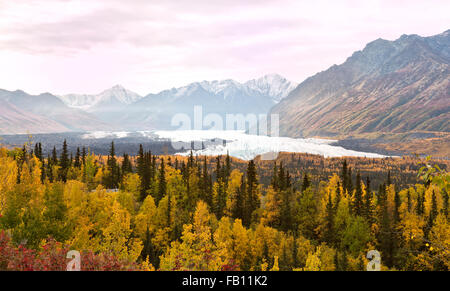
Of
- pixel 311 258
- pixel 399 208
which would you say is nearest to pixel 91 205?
pixel 311 258

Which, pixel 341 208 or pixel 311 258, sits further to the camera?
pixel 341 208

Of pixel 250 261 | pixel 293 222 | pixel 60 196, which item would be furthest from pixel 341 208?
pixel 60 196

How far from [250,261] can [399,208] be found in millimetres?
60294

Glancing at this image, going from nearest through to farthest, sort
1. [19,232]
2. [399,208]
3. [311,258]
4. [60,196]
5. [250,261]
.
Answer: [19,232] → [60,196] → [311,258] → [250,261] → [399,208]

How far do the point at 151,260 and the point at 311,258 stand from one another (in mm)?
33693

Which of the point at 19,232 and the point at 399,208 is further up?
the point at 19,232

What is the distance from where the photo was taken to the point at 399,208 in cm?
11562
